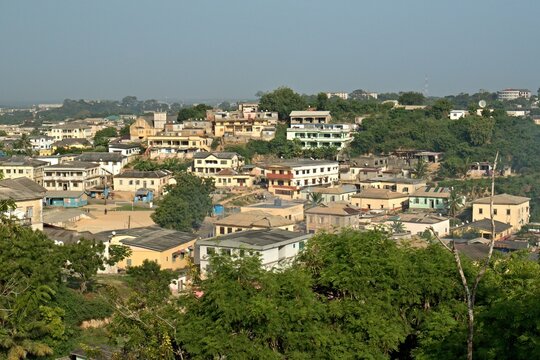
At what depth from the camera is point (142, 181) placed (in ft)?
95.5

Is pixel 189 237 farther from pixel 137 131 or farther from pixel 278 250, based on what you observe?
pixel 137 131

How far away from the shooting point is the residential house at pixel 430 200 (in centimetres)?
2594

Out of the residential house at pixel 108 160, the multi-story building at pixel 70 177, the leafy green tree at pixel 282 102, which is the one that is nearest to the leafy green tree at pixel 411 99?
the leafy green tree at pixel 282 102

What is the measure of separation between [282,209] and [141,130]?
15.8 metres

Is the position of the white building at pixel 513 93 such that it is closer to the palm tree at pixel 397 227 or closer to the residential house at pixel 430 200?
the residential house at pixel 430 200

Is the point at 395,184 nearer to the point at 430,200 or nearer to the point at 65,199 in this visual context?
the point at 430,200

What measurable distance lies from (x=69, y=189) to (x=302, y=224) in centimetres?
1007

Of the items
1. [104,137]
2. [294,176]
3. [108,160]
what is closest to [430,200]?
[294,176]

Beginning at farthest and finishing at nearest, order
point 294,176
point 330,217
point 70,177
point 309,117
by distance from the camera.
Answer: point 309,117, point 70,177, point 294,176, point 330,217

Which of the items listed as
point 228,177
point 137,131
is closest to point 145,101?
point 137,131

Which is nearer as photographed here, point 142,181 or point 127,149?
point 142,181

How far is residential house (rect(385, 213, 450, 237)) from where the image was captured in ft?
70.4

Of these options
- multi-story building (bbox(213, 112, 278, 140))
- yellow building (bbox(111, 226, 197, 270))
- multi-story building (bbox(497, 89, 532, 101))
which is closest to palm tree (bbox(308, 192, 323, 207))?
yellow building (bbox(111, 226, 197, 270))

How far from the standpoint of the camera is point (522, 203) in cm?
2416
